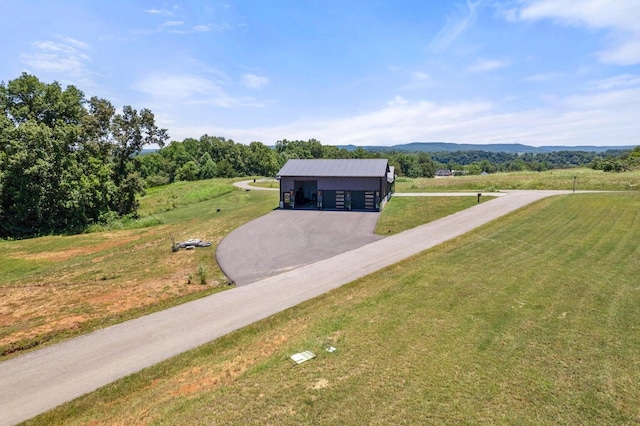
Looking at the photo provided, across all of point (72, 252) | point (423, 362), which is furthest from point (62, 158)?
point (423, 362)

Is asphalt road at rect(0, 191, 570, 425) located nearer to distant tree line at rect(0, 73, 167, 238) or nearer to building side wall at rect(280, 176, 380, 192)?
building side wall at rect(280, 176, 380, 192)

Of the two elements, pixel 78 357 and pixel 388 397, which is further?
pixel 78 357

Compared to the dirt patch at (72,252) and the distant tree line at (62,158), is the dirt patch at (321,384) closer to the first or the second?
the dirt patch at (72,252)

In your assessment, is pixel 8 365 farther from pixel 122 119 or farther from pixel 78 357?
pixel 122 119

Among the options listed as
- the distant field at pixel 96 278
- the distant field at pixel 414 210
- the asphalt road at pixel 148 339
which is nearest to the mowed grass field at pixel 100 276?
the distant field at pixel 96 278

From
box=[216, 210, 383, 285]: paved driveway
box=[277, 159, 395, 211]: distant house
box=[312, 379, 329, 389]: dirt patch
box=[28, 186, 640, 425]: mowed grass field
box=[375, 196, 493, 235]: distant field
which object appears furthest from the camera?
box=[277, 159, 395, 211]: distant house

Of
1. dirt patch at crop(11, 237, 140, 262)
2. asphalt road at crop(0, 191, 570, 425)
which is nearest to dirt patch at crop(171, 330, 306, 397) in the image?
asphalt road at crop(0, 191, 570, 425)

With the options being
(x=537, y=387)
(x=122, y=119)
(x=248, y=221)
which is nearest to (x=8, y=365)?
(x=537, y=387)

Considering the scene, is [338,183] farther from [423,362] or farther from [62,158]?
[62,158]
